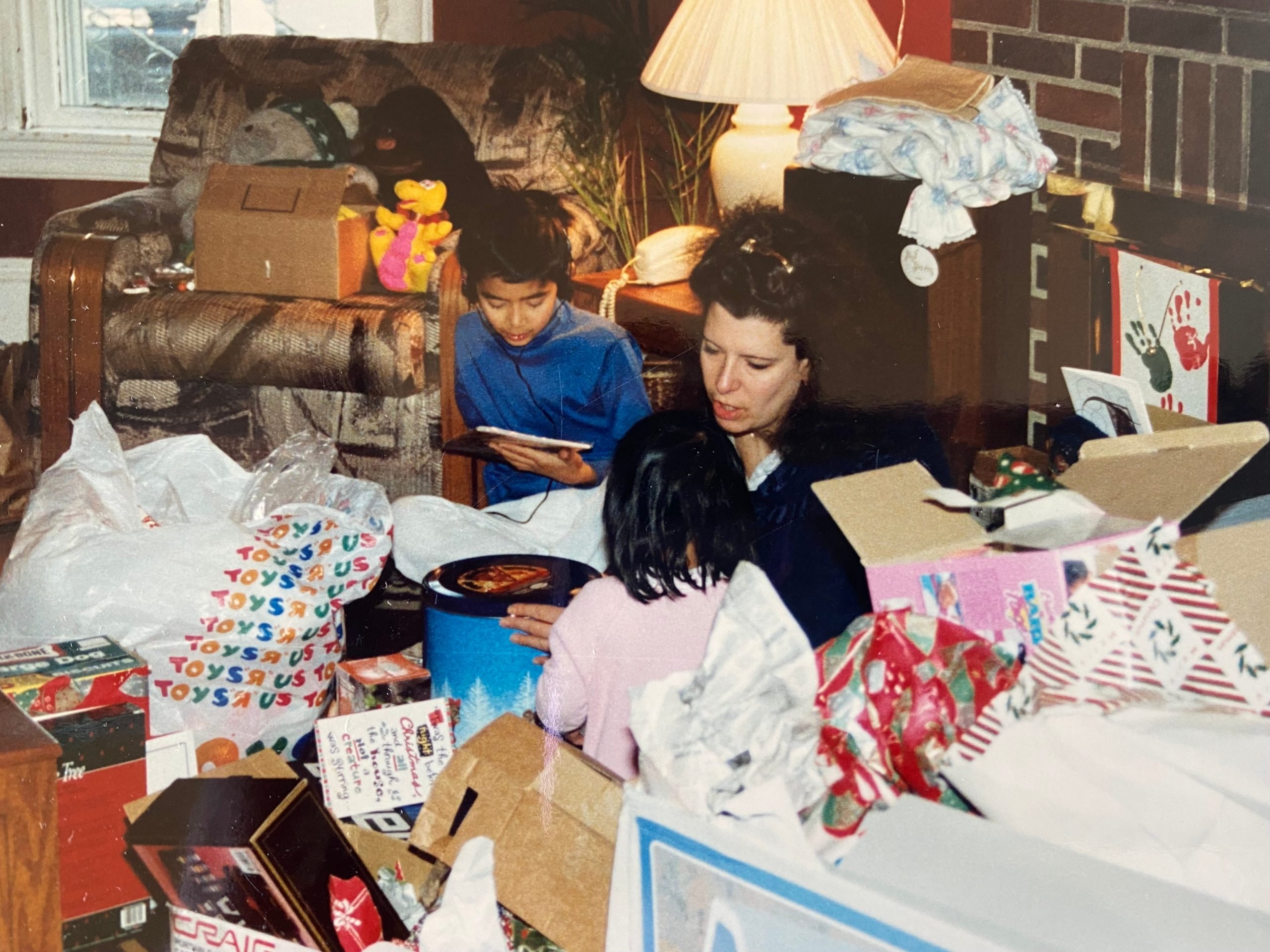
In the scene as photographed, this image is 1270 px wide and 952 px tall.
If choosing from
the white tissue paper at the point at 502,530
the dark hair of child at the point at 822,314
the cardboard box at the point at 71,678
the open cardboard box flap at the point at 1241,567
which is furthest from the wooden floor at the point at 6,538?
the open cardboard box flap at the point at 1241,567

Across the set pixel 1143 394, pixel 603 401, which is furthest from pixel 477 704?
pixel 1143 394

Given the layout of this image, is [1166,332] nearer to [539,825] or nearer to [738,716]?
[738,716]

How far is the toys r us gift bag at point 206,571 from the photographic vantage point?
1.53 meters

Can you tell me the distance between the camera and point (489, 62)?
1579 millimetres

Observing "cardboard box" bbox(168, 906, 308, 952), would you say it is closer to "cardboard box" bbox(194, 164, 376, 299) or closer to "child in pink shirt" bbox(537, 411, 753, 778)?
"child in pink shirt" bbox(537, 411, 753, 778)

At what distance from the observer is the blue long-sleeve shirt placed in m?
1.52

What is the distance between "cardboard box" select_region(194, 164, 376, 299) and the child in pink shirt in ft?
1.45

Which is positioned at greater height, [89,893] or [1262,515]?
[1262,515]

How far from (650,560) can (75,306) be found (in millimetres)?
819

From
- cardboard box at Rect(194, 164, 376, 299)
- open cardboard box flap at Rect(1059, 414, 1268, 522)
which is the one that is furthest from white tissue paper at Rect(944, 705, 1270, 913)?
cardboard box at Rect(194, 164, 376, 299)

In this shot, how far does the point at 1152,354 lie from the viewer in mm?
1425

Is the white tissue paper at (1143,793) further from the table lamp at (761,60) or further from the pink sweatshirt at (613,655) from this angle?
the table lamp at (761,60)

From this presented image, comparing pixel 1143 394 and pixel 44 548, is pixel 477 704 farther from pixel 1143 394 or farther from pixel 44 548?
pixel 1143 394

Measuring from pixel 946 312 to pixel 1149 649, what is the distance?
0.47 m
